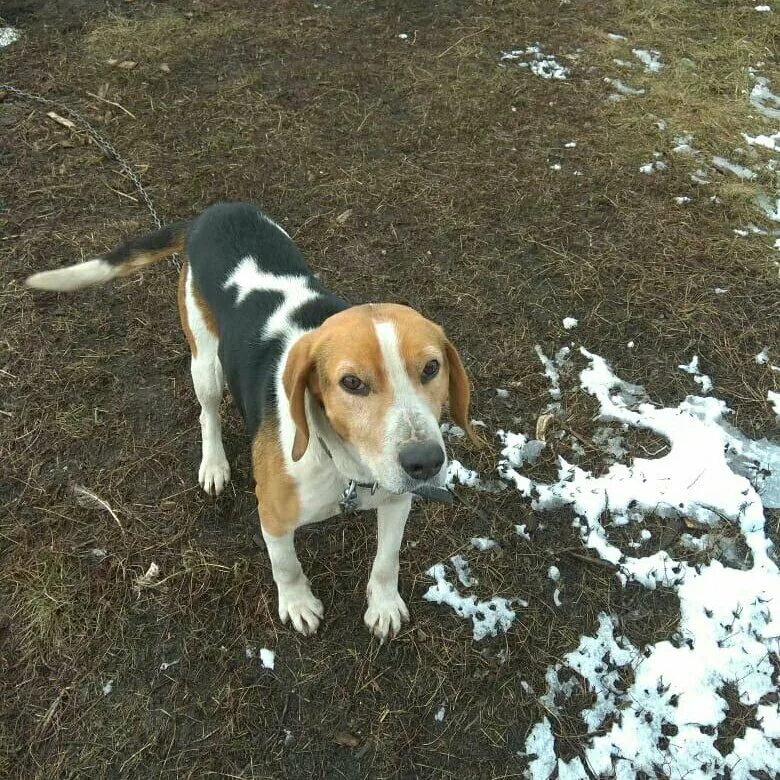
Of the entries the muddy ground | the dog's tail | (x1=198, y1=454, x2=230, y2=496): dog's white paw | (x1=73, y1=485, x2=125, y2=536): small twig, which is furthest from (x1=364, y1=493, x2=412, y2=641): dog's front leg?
the dog's tail

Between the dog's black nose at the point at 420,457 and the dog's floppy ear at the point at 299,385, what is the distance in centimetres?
44

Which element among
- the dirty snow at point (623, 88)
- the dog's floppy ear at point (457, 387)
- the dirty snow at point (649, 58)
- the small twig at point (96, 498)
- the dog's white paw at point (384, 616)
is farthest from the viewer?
the dirty snow at point (649, 58)

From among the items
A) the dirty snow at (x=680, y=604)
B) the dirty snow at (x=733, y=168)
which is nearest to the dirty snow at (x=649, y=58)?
the dirty snow at (x=733, y=168)

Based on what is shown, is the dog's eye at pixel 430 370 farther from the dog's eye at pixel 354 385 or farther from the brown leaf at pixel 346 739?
the brown leaf at pixel 346 739

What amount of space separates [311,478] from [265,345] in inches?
27.6

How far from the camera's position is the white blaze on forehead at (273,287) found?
2.96 m

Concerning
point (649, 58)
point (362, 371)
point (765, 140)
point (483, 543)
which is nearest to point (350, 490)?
point (362, 371)

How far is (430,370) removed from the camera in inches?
90.0

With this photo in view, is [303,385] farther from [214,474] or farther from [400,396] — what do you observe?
[214,474]

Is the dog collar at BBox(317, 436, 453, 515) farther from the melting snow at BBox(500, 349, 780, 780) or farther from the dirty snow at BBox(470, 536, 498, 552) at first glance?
the melting snow at BBox(500, 349, 780, 780)

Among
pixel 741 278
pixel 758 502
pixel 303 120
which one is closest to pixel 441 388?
pixel 758 502

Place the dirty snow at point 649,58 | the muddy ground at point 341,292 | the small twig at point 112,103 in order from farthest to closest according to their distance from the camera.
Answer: the dirty snow at point 649,58, the small twig at point 112,103, the muddy ground at point 341,292

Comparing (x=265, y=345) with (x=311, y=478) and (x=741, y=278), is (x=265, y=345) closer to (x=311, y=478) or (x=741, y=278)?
(x=311, y=478)

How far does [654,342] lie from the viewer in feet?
15.1
